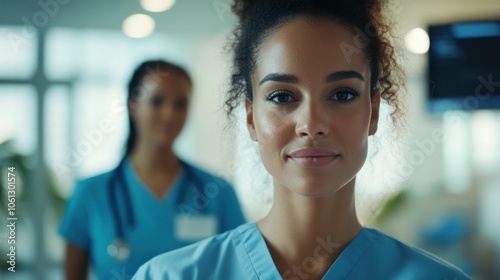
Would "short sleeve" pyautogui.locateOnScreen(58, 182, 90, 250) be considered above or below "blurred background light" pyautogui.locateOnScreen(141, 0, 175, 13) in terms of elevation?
below

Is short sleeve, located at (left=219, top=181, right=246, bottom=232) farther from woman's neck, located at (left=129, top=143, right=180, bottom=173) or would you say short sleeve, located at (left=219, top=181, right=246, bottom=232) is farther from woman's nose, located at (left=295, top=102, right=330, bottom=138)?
woman's nose, located at (left=295, top=102, right=330, bottom=138)

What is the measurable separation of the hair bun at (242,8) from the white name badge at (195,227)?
91 centimetres

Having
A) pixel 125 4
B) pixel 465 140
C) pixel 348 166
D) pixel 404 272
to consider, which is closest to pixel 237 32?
pixel 348 166

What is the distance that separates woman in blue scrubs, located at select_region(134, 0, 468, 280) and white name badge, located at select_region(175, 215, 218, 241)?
0.85 meters

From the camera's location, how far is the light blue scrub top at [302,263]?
2.82ft

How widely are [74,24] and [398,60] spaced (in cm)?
142

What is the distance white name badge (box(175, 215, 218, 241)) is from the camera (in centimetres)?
178

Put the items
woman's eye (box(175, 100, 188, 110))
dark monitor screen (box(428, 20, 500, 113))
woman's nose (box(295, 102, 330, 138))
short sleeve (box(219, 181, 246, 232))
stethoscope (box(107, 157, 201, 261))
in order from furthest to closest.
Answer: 1. dark monitor screen (box(428, 20, 500, 113))
2. woman's eye (box(175, 100, 188, 110))
3. short sleeve (box(219, 181, 246, 232))
4. stethoscope (box(107, 157, 201, 261))
5. woman's nose (box(295, 102, 330, 138))

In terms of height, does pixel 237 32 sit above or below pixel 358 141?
above

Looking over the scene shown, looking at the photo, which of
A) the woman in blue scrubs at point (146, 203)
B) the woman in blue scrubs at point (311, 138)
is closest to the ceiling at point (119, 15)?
the woman in blue scrubs at point (146, 203)

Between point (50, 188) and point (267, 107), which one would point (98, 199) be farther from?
point (267, 107)

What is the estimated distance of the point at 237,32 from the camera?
0.97 meters

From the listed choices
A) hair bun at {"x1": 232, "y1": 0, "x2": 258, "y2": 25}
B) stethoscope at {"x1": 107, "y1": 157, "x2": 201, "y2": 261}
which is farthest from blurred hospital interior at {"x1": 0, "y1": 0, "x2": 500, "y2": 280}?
hair bun at {"x1": 232, "y1": 0, "x2": 258, "y2": 25}

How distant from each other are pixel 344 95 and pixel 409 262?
25 cm
